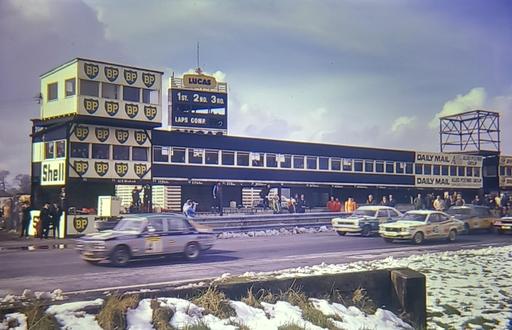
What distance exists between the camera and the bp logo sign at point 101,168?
588 cm

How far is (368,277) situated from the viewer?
578cm

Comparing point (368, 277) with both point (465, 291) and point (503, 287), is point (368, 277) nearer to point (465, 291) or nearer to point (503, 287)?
point (465, 291)

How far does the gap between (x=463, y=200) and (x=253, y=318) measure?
5744 millimetres

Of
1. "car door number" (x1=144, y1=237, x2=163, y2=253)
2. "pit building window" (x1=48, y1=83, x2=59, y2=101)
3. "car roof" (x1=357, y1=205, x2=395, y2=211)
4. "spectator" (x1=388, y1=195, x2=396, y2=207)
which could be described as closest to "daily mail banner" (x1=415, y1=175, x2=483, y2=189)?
"spectator" (x1=388, y1=195, x2=396, y2=207)

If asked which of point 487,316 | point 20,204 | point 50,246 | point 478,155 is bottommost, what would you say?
point 487,316

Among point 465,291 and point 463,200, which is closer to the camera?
point 465,291

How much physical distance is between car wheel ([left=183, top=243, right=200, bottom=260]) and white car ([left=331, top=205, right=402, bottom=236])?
320 cm

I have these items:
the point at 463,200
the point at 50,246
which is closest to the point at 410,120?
the point at 463,200

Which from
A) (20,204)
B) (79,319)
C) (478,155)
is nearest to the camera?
(79,319)

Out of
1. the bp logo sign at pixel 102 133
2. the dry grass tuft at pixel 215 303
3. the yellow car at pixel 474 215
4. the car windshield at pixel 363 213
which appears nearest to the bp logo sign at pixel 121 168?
the bp logo sign at pixel 102 133

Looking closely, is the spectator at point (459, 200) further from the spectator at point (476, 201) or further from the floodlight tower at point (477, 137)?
the floodlight tower at point (477, 137)

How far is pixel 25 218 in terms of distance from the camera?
4727mm

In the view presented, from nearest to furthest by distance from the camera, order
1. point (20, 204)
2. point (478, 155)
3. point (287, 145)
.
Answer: point (20, 204) < point (287, 145) < point (478, 155)

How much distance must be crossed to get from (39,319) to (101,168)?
8.85 feet
